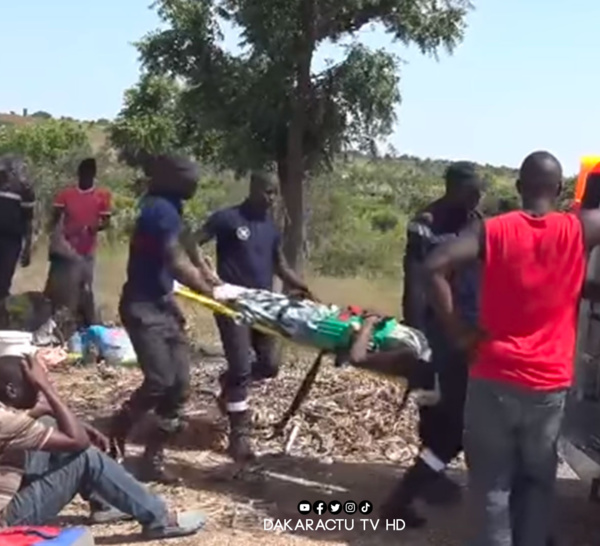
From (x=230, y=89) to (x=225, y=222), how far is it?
29.4 ft

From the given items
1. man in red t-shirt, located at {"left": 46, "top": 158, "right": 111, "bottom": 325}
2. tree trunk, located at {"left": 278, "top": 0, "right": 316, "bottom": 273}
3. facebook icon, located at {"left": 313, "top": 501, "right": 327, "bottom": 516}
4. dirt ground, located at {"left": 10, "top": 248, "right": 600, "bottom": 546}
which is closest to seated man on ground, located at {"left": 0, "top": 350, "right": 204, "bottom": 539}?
dirt ground, located at {"left": 10, "top": 248, "right": 600, "bottom": 546}

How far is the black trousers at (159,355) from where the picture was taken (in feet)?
23.4

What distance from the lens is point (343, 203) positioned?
31.2 meters

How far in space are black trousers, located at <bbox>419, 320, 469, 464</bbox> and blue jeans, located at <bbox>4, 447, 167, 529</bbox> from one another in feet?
4.74

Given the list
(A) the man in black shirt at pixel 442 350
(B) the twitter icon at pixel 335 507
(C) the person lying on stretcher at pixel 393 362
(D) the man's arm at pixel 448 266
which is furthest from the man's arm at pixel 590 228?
(B) the twitter icon at pixel 335 507

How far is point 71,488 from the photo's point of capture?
6043 millimetres

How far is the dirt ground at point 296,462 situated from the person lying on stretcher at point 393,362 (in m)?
0.68

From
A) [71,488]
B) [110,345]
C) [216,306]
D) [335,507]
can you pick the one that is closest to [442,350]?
[335,507]

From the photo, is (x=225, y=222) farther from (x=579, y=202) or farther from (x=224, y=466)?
(x=579, y=202)

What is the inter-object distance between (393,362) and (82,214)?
5.68 metres

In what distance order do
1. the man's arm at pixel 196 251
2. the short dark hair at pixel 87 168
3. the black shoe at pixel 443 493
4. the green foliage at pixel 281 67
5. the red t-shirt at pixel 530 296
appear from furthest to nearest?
1. the green foliage at pixel 281 67
2. the short dark hair at pixel 87 168
3. the man's arm at pixel 196 251
4. the black shoe at pixel 443 493
5. the red t-shirt at pixel 530 296

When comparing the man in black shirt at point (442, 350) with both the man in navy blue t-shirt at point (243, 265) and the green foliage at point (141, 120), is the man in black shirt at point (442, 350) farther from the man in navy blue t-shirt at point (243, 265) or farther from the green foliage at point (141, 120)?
the green foliage at point (141, 120)

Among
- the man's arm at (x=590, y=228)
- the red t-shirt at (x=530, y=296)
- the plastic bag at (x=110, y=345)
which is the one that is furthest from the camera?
the plastic bag at (x=110, y=345)

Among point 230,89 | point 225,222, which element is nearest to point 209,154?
point 230,89
